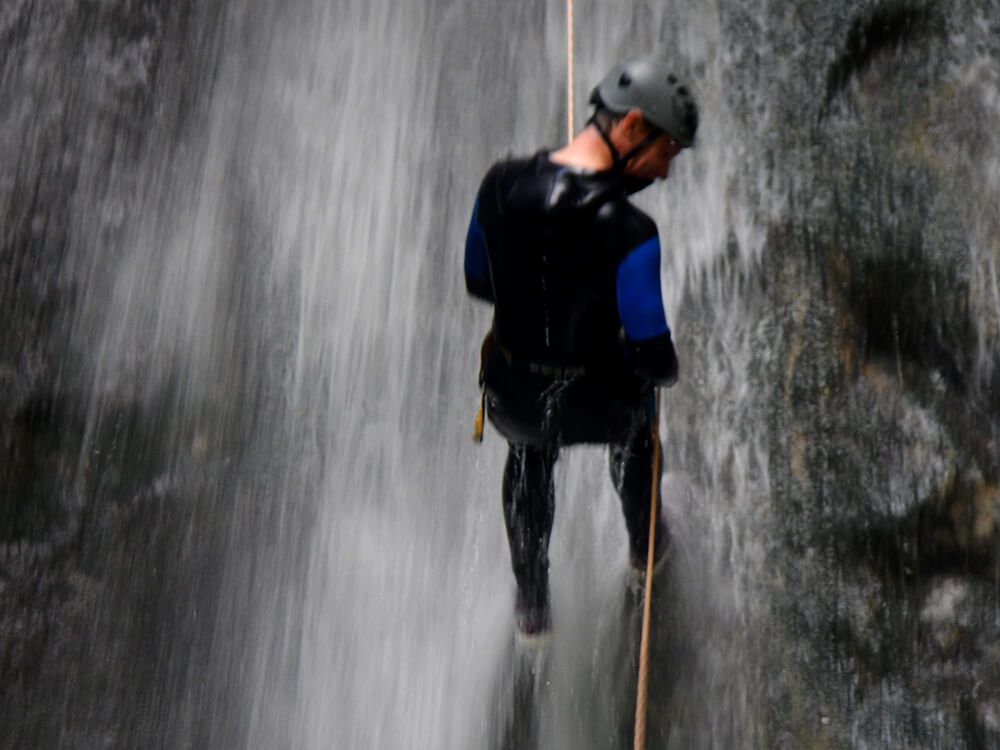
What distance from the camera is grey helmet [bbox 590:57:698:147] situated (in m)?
1.82

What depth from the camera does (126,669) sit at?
3746mm

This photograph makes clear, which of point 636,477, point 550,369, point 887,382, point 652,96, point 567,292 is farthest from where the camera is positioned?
point 887,382

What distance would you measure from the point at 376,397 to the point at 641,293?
238cm

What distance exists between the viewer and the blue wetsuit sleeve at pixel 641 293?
1.84m

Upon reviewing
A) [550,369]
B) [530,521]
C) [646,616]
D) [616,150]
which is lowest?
[646,616]

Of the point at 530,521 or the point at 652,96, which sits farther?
the point at 530,521

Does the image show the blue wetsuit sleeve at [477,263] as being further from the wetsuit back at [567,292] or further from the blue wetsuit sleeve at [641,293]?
the blue wetsuit sleeve at [641,293]

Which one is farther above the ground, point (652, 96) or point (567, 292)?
point (652, 96)

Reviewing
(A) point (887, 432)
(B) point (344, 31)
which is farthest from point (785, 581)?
(B) point (344, 31)

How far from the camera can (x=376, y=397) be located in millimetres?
4066

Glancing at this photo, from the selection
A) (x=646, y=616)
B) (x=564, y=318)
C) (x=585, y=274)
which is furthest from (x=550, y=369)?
(x=646, y=616)

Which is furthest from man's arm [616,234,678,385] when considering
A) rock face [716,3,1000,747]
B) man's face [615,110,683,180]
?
rock face [716,3,1000,747]

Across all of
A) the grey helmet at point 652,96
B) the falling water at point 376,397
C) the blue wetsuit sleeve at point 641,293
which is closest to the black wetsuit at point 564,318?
the blue wetsuit sleeve at point 641,293

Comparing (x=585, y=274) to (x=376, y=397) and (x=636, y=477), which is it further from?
(x=376, y=397)
